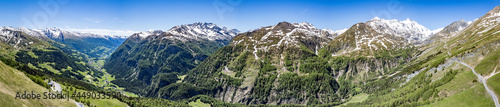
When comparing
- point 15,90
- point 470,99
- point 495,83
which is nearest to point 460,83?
point 470,99

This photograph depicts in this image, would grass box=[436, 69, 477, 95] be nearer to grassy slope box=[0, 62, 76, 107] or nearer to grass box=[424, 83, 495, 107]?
grass box=[424, 83, 495, 107]

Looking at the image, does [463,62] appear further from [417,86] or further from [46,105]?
[46,105]

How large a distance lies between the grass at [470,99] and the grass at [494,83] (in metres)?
3.41

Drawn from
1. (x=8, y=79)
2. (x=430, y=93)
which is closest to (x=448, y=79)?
(x=430, y=93)

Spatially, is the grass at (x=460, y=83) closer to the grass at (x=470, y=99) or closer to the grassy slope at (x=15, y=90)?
the grass at (x=470, y=99)

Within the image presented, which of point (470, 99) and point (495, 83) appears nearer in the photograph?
point (495, 83)

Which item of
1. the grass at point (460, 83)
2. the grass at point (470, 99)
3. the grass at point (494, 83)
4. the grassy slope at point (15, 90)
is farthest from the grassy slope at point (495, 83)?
the grassy slope at point (15, 90)

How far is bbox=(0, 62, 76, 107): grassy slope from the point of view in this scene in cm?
7260

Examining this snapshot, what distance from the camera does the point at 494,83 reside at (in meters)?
106

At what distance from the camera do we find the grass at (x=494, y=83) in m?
101

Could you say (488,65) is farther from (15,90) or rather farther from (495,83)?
(15,90)

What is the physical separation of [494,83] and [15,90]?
19846 cm

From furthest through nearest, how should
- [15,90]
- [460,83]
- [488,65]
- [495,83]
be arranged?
1. [460,83]
2. [488,65]
3. [495,83]
4. [15,90]

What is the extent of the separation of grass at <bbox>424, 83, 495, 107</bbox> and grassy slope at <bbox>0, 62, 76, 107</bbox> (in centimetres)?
17552
